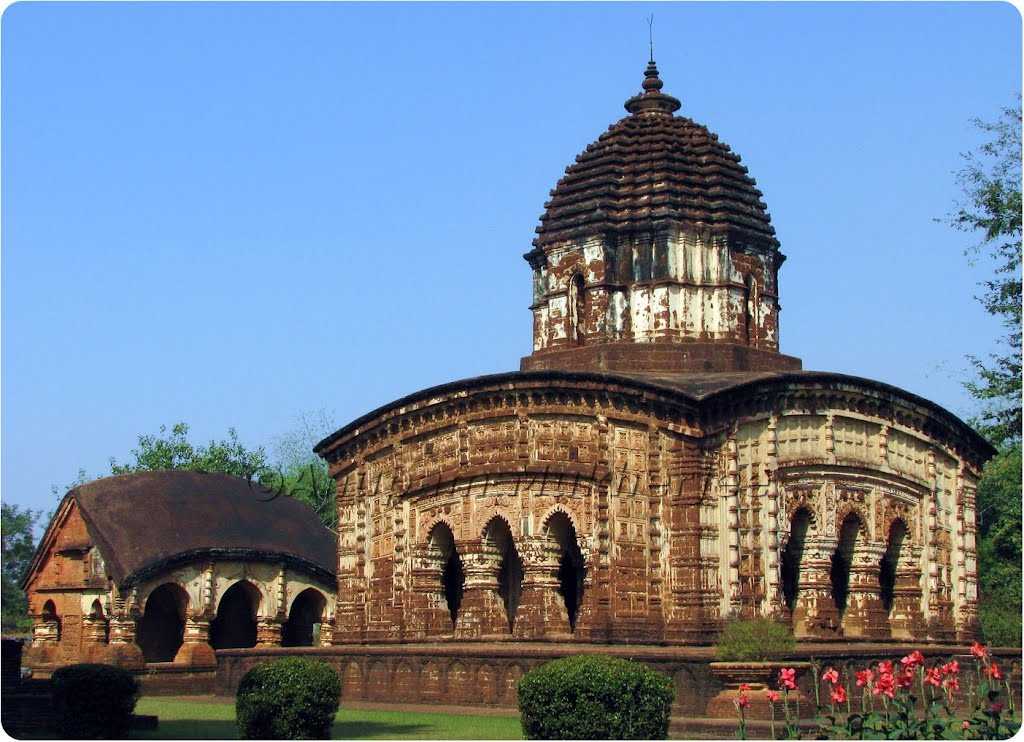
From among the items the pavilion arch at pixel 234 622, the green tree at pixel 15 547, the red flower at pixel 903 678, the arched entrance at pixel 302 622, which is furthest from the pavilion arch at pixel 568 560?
the green tree at pixel 15 547

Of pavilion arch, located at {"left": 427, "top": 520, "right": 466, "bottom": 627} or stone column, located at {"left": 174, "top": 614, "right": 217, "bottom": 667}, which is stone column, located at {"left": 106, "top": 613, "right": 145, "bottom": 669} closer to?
stone column, located at {"left": 174, "top": 614, "right": 217, "bottom": 667}

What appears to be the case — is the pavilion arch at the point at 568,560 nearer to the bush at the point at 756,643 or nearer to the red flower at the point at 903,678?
the bush at the point at 756,643

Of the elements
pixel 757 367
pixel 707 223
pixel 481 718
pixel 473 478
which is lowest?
pixel 481 718

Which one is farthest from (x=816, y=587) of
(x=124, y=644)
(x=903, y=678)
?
(x=124, y=644)

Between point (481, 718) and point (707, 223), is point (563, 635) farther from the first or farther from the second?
point (707, 223)

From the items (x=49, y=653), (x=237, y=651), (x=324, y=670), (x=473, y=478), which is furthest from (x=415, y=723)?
(x=49, y=653)

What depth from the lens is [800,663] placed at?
19.5m

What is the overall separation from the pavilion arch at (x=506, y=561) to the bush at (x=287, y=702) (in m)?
9.25

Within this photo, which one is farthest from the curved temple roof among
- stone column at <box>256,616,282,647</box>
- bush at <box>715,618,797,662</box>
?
bush at <box>715,618,797,662</box>

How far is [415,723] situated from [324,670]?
316 cm

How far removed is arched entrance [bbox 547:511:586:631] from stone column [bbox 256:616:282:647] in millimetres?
9038

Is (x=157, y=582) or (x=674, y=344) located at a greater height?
(x=674, y=344)

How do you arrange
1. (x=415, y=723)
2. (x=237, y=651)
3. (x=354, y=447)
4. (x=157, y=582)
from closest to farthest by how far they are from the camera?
(x=415, y=723) → (x=237, y=651) → (x=354, y=447) → (x=157, y=582)

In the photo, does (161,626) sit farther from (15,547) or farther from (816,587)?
(15,547)
